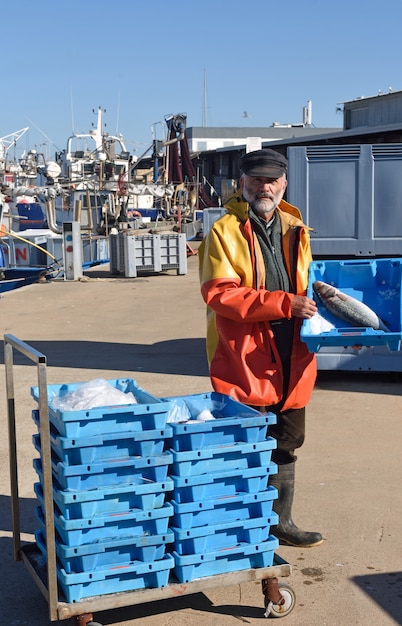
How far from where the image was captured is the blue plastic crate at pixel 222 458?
3.78 m

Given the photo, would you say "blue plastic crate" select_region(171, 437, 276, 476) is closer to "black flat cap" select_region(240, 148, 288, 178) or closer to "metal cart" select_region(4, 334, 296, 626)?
"metal cart" select_region(4, 334, 296, 626)

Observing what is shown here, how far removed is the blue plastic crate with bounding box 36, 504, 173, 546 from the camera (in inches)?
144

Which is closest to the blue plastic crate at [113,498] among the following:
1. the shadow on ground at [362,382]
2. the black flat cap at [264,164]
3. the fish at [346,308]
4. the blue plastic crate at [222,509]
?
the blue plastic crate at [222,509]

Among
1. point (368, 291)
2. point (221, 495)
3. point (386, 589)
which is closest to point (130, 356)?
point (368, 291)

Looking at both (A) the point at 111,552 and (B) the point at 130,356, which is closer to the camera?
(A) the point at 111,552

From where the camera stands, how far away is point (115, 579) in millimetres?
3742

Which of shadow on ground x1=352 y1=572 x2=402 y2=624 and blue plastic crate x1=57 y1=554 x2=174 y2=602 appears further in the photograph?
shadow on ground x1=352 y1=572 x2=402 y2=624

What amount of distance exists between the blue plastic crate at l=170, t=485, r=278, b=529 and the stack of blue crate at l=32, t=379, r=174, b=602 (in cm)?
6

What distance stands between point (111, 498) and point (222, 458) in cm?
50

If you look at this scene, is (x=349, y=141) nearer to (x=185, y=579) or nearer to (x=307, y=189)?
(x=307, y=189)

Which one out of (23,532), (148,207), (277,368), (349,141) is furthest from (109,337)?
(148,207)

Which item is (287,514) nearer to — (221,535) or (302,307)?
(221,535)

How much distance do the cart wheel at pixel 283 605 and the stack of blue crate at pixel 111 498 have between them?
21.1 inches

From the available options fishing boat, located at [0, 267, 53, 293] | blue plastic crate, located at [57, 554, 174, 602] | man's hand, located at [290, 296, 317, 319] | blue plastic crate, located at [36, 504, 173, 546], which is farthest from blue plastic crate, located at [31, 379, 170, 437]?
fishing boat, located at [0, 267, 53, 293]
